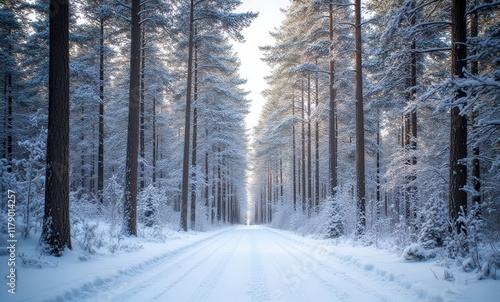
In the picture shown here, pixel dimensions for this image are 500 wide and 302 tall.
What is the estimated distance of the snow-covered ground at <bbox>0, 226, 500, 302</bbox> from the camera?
4.16 meters

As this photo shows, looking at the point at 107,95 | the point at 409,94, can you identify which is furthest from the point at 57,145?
the point at 409,94

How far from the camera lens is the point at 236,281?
5.21 meters

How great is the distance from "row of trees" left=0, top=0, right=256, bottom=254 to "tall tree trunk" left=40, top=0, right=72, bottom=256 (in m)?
0.02

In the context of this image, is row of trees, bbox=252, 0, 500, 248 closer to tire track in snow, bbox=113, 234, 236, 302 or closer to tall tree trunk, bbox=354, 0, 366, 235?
tall tree trunk, bbox=354, 0, 366, 235

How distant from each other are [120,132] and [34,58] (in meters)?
7.40

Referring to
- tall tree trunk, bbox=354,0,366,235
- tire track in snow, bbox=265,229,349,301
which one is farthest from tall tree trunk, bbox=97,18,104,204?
tall tree trunk, bbox=354,0,366,235

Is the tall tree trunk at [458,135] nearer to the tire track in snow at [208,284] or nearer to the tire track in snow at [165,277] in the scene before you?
the tire track in snow at [208,284]

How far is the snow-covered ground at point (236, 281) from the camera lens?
4156 mm

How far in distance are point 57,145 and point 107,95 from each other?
589 inches

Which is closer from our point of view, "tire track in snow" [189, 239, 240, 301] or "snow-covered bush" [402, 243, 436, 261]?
"tire track in snow" [189, 239, 240, 301]

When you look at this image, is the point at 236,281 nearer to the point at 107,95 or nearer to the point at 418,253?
the point at 418,253

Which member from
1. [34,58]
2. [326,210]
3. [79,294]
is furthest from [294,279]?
[34,58]

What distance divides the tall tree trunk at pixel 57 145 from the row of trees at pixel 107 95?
23mm

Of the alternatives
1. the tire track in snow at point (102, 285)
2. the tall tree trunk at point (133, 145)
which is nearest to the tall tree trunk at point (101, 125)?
the tall tree trunk at point (133, 145)
